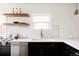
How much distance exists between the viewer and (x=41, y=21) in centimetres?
338

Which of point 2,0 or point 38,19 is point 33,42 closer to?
point 38,19

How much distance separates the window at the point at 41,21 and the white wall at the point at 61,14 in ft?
0.39

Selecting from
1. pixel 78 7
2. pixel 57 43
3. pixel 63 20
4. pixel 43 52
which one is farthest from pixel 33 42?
pixel 78 7

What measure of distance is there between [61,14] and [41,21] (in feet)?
1.70

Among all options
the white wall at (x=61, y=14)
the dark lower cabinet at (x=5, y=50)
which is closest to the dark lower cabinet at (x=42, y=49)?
the dark lower cabinet at (x=5, y=50)

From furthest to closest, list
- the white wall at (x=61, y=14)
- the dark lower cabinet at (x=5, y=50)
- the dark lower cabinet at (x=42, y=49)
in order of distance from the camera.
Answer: the white wall at (x=61, y=14) < the dark lower cabinet at (x=42, y=49) < the dark lower cabinet at (x=5, y=50)

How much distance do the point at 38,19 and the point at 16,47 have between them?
3.13ft

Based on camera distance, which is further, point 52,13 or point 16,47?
point 52,13

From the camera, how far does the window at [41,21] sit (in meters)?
3.35

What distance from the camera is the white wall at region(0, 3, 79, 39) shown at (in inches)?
130

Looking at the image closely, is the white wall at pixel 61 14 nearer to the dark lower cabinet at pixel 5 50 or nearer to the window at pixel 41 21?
the window at pixel 41 21

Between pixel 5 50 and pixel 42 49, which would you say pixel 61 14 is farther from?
pixel 5 50

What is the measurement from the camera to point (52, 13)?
11.0ft

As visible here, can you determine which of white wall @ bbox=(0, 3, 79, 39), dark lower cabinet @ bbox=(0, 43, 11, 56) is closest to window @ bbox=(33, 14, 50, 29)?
white wall @ bbox=(0, 3, 79, 39)
